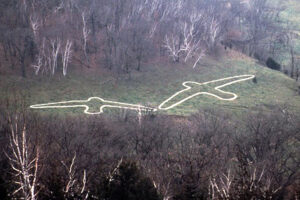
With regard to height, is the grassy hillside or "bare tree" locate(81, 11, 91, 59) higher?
"bare tree" locate(81, 11, 91, 59)

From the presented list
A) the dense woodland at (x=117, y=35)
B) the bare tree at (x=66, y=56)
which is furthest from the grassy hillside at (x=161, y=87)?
the dense woodland at (x=117, y=35)

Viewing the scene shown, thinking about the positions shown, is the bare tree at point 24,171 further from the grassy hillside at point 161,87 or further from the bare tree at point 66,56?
the bare tree at point 66,56

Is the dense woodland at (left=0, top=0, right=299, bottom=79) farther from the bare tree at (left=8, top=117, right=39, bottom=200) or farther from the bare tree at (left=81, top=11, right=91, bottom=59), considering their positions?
the bare tree at (left=8, top=117, right=39, bottom=200)

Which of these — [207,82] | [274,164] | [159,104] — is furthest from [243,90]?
[274,164]

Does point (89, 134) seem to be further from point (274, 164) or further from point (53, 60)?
point (53, 60)

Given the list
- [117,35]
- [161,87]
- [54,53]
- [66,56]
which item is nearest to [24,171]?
[54,53]

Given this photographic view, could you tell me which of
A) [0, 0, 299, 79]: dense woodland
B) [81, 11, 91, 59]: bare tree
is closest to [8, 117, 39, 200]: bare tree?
[0, 0, 299, 79]: dense woodland
